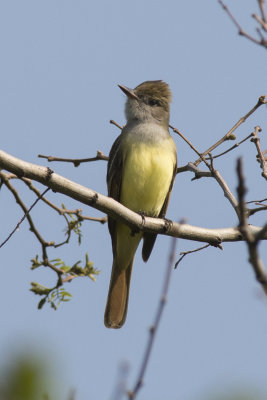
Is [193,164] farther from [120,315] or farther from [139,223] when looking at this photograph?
[120,315]

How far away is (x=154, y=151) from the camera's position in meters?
6.52

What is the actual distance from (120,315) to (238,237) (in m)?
2.17

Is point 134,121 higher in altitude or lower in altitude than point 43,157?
higher

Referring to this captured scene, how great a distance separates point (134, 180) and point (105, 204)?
6.56ft

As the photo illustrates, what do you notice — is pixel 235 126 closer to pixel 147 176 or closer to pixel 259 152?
pixel 259 152

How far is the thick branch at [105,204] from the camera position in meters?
3.94

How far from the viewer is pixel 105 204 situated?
14.4ft

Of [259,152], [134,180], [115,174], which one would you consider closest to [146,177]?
[134,180]

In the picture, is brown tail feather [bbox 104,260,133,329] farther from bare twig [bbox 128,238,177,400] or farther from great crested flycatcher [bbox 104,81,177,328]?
bare twig [bbox 128,238,177,400]

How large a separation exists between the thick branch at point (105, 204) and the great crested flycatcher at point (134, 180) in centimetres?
115

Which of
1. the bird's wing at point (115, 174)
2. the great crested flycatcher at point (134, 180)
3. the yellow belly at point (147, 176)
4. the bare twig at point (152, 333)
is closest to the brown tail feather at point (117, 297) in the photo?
the great crested flycatcher at point (134, 180)

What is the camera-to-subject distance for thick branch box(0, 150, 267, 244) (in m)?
3.94

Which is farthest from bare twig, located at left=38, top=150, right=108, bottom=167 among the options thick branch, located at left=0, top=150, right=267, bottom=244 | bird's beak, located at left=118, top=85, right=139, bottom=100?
bird's beak, located at left=118, top=85, right=139, bottom=100

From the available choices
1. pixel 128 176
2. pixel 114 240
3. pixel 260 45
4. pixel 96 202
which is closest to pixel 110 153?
pixel 128 176
